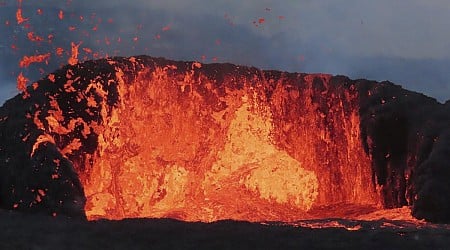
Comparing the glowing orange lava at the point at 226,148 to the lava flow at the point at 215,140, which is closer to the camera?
the lava flow at the point at 215,140

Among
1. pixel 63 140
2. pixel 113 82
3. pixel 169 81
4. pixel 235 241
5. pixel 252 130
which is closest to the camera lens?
pixel 235 241

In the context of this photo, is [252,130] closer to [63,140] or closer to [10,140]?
[63,140]

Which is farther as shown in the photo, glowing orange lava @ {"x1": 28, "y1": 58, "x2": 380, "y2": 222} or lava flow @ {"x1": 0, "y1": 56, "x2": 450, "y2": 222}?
glowing orange lava @ {"x1": 28, "y1": 58, "x2": 380, "y2": 222}

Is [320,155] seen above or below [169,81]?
below

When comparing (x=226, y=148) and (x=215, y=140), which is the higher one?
(x=215, y=140)

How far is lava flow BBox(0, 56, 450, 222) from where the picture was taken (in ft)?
61.6

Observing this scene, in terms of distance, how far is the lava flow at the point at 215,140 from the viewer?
61.6 feet

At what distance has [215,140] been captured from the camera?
75.6 ft

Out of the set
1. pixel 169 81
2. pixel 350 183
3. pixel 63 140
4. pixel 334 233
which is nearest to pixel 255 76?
pixel 169 81

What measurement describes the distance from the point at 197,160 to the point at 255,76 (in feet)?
15.1

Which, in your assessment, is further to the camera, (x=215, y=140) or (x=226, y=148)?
(x=226, y=148)

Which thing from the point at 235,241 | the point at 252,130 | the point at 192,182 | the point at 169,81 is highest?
the point at 169,81

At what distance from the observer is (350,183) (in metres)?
23.0

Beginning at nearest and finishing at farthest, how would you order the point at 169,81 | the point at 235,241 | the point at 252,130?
the point at 235,241 → the point at 169,81 → the point at 252,130
